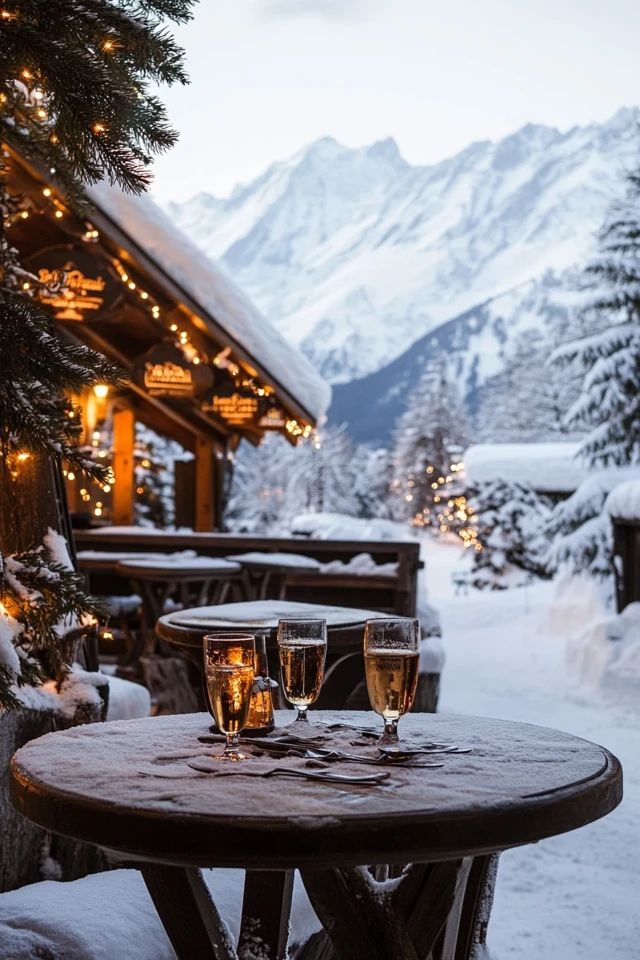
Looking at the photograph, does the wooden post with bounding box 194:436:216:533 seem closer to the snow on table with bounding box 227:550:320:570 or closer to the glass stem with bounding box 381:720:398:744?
the snow on table with bounding box 227:550:320:570

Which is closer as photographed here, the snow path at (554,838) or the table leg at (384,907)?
the table leg at (384,907)

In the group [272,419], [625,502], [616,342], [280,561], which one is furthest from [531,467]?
[280,561]

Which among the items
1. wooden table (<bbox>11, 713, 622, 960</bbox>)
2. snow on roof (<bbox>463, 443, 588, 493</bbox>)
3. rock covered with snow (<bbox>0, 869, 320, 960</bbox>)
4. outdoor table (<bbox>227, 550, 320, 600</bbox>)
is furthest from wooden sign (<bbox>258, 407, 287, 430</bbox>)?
snow on roof (<bbox>463, 443, 588, 493</bbox>)

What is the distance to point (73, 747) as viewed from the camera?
87.4 inches

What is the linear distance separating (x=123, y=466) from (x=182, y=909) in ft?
38.3

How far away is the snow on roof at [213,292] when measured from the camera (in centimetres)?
961

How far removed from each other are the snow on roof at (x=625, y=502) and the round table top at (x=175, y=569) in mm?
5595

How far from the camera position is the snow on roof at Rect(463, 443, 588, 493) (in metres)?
27.2

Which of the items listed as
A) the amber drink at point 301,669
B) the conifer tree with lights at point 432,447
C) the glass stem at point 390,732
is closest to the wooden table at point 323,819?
the glass stem at point 390,732

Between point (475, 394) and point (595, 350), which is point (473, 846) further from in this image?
point (475, 394)

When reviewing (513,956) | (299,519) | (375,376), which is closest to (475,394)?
(375,376)

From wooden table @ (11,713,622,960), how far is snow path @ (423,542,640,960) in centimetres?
174

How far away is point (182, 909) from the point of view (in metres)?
2.17

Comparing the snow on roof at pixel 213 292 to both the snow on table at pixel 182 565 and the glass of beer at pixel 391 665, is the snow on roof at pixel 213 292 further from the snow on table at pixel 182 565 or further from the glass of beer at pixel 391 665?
the glass of beer at pixel 391 665
